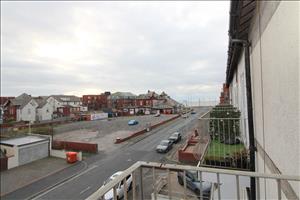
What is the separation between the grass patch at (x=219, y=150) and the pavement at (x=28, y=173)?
1377 centimetres

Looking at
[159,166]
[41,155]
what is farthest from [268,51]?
[41,155]

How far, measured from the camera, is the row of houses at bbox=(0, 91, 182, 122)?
164ft

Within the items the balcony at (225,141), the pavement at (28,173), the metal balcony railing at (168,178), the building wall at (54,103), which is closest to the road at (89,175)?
the pavement at (28,173)

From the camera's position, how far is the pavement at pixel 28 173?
14.9 metres

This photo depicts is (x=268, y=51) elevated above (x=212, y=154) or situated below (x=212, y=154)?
above

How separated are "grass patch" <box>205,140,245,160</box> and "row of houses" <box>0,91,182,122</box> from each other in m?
49.6

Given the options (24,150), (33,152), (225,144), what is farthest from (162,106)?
(225,144)

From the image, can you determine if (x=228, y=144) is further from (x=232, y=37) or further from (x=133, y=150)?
(x=133, y=150)

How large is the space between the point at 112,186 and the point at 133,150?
69.0 ft

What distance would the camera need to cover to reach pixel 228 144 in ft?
22.7

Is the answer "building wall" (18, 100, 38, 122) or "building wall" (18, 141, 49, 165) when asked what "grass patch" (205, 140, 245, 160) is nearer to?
"building wall" (18, 141, 49, 165)

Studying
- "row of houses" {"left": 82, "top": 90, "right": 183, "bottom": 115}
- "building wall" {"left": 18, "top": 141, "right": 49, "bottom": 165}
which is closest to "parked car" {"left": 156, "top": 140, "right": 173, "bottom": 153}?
"building wall" {"left": 18, "top": 141, "right": 49, "bottom": 165}

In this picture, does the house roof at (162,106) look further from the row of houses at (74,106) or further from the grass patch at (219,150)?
the grass patch at (219,150)

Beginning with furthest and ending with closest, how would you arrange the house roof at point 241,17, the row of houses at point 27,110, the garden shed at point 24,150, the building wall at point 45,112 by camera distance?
the building wall at point 45,112
the row of houses at point 27,110
the garden shed at point 24,150
the house roof at point 241,17
